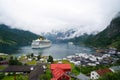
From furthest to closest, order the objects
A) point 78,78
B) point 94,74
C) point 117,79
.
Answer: point 94,74, point 78,78, point 117,79

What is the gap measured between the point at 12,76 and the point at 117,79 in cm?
3507

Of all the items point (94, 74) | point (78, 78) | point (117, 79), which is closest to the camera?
point (117, 79)

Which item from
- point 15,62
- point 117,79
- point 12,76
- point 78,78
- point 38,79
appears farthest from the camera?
point 15,62

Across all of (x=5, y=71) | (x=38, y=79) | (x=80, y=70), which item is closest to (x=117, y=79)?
(x=38, y=79)

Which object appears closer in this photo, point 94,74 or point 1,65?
point 94,74

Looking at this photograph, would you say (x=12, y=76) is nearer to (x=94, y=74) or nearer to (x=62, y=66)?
(x=62, y=66)

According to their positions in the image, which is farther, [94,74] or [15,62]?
[15,62]

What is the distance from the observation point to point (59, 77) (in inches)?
1965

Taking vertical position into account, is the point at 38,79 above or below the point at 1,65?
below

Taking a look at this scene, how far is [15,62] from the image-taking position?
245 feet

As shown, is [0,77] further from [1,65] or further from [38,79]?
[1,65]

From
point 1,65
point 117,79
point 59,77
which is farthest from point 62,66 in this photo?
point 117,79

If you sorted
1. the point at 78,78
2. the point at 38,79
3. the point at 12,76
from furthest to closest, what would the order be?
the point at 12,76 → the point at 78,78 → the point at 38,79

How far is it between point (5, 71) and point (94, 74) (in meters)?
27.1
